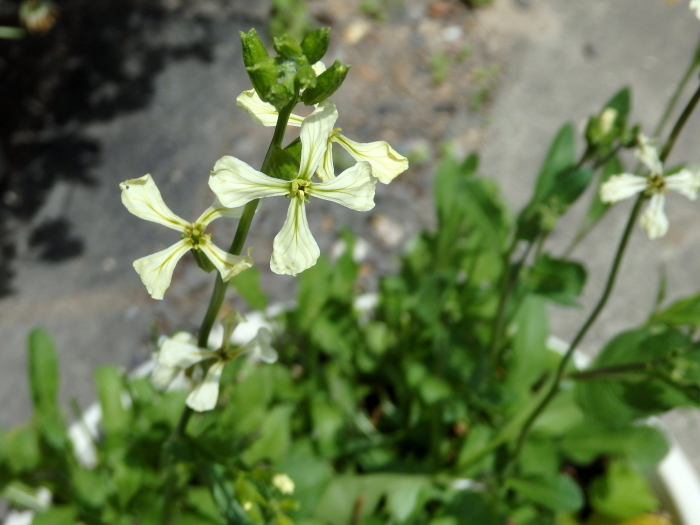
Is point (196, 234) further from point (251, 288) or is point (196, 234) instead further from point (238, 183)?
point (251, 288)

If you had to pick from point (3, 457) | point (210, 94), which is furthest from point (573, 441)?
point (210, 94)

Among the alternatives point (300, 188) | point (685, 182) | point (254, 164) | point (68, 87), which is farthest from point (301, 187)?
point (68, 87)

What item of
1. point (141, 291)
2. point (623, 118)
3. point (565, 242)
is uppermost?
point (623, 118)

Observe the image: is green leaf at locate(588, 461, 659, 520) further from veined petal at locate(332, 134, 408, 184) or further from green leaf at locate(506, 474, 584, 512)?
veined petal at locate(332, 134, 408, 184)

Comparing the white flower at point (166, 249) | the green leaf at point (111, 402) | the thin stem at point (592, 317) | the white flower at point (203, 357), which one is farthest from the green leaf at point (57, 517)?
the thin stem at point (592, 317)

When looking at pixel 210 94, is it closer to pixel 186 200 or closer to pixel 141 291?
pixel 186 200

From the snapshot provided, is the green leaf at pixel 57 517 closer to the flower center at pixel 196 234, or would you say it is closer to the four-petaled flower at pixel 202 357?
the four-petaled flower at pixel 202 357

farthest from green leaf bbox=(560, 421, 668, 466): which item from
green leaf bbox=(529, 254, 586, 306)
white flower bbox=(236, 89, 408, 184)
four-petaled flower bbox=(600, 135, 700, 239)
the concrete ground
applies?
the concrete ground
